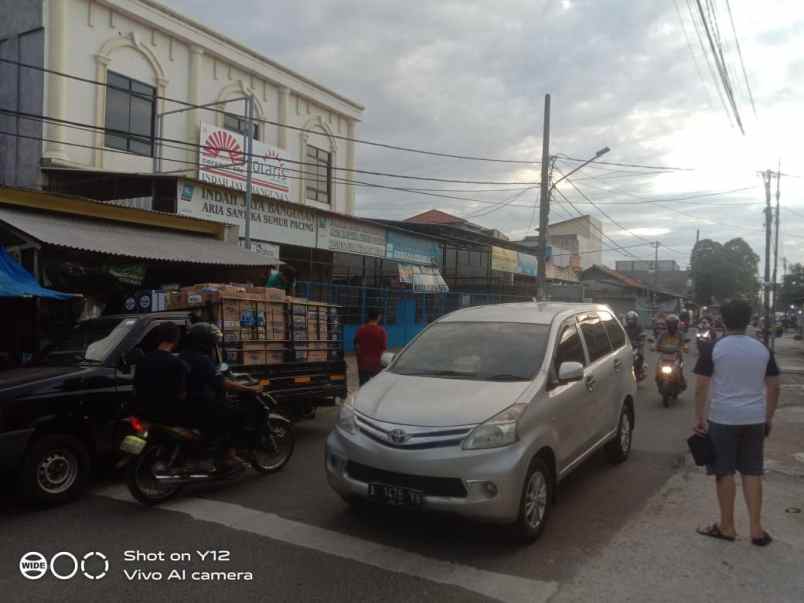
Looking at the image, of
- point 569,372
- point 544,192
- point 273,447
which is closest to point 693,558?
point 569,372

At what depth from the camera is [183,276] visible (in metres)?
14.6

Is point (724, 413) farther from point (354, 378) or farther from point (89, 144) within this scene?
point (89, 144)

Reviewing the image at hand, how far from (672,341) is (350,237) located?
10.2m

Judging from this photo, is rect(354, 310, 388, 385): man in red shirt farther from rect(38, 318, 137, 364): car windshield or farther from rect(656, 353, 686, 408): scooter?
rect(656, 353, 686, 408): scooter

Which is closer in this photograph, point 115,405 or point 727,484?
point 727,484

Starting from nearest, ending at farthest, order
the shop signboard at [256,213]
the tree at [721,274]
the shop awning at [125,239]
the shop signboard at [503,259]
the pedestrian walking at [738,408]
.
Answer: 1. the pedestrian walking at [738,408]
2. the shop awning at [125,239]
3. the shop signboard at [256,213]
4. the shop signboard at [503,259]
5. the tree at [721,274]

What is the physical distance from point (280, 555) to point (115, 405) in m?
2.56

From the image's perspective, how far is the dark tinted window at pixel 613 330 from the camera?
7.30m

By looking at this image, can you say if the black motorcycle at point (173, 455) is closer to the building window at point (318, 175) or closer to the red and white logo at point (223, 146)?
the red and white logo at point (223, 146)

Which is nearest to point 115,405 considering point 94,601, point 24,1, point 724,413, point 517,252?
point 94,601

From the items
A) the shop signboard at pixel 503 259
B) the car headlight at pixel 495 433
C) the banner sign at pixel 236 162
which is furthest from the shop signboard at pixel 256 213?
the shop signboard at pixel 503 259

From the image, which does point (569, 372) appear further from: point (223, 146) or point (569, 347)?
point (223, 146)

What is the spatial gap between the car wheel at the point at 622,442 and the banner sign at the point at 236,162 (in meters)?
14.9

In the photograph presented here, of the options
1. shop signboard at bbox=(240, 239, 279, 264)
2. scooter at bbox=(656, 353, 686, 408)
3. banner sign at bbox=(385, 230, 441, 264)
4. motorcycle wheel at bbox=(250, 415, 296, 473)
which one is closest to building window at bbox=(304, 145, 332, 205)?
banner sign at bbox=(385, 230, 441, 264)
